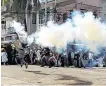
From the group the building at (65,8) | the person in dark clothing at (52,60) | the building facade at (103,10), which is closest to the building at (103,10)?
the building facade at (103,10)

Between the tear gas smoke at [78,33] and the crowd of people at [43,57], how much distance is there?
0.42 m

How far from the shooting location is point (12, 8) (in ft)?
76.0

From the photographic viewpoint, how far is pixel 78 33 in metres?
18.3

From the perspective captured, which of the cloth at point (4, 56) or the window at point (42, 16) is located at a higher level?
the window at point (42, 16)

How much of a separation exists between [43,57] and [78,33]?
7.08 feet

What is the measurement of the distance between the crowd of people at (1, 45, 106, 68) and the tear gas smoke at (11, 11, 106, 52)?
42 cm

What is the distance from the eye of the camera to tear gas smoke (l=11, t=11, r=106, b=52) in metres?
18.1

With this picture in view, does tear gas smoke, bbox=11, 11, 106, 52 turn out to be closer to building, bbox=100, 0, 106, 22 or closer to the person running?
building, bbox=100, 0, 106, 22

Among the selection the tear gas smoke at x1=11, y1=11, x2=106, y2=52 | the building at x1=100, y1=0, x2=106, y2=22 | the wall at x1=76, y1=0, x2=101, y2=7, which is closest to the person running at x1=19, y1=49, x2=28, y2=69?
the tear gas smoke at x1=11, y1=11, x2=106, y2=52

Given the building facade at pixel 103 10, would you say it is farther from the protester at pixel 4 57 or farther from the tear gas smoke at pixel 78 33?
the protester at pixel 4 57

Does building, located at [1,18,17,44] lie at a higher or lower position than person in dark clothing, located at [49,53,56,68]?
higher

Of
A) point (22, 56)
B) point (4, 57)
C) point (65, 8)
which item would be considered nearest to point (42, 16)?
point (65, 8)

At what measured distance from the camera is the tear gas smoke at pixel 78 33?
59.4 feet

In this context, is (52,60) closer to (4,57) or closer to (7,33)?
(4,57)
